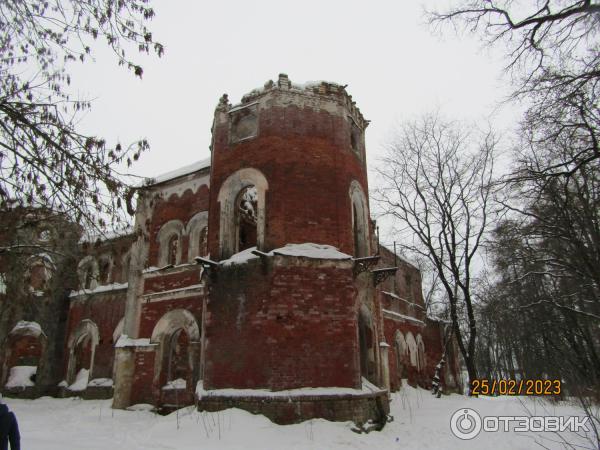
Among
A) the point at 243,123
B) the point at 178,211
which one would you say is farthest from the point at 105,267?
the point at 243,123

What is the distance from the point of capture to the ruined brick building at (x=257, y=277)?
9914 mm

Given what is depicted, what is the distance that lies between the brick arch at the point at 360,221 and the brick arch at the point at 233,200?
9.14 feet

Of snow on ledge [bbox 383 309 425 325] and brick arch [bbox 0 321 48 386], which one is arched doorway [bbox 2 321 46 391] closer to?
brick arch [bbox 0 321 48 386]

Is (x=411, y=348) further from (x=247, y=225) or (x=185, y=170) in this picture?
(x=185, y=170)

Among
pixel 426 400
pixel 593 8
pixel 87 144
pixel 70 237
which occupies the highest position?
pixel 593 8

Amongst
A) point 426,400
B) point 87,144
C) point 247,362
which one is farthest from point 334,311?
point 426,400

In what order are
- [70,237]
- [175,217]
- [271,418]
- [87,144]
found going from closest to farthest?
[87,144]
[70,237]
[271,418]
[175,217]

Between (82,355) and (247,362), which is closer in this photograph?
(247,362)

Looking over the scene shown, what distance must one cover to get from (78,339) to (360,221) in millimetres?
13959

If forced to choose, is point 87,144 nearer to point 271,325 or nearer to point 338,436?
point 271,325

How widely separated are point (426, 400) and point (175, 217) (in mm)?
12841

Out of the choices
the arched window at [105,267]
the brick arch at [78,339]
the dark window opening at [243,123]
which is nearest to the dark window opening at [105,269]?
the arched window at [105,267]

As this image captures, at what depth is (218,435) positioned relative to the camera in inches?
342

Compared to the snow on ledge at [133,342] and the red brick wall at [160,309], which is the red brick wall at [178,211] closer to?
the red brick wall at [160,309]
